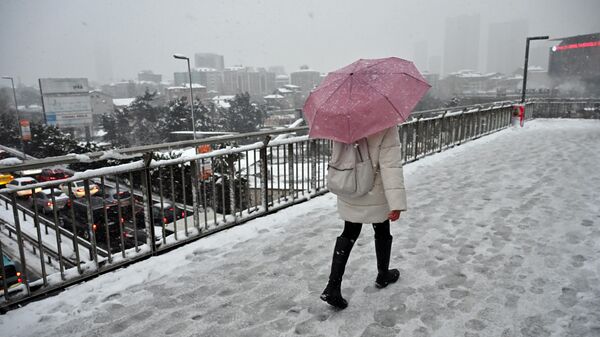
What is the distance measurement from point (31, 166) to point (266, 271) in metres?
2.48

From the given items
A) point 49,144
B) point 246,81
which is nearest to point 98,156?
point 49,144

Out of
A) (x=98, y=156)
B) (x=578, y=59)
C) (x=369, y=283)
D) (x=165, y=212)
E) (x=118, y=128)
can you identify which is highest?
(x=578, y=59)

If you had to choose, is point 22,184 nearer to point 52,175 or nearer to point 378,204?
point 52,175

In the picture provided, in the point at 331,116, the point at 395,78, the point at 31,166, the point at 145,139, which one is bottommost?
the point at 145,139

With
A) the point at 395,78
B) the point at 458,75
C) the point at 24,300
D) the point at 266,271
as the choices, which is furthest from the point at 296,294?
the point at 458,75

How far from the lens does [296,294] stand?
3643mm

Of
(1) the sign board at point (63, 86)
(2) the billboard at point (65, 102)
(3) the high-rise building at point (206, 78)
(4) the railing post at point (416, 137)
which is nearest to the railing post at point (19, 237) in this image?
(4) the railing post at point (416, 137)

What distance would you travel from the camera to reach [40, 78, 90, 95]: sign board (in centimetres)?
4559

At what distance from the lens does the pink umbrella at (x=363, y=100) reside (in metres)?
2.76

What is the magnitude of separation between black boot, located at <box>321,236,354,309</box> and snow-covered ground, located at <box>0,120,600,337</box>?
0.11 m

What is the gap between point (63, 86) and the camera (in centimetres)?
4688

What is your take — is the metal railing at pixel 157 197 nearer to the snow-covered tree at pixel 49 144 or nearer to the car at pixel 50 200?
the car at pixel 50 200

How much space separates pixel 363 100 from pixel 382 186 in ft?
2.50

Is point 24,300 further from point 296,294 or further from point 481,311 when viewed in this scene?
point 481,311
